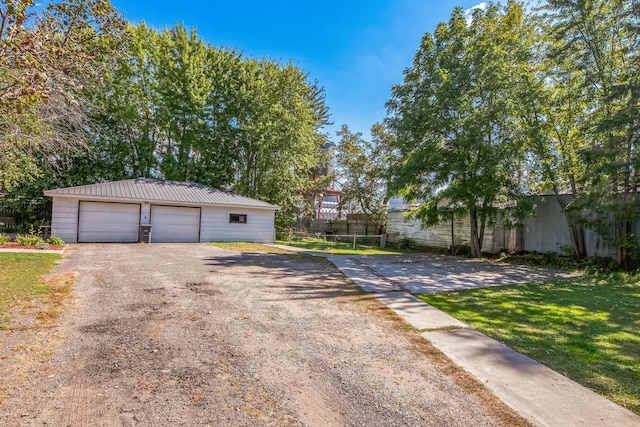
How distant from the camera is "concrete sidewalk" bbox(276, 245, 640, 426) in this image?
2502 mm

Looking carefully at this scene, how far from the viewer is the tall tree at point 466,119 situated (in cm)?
1257

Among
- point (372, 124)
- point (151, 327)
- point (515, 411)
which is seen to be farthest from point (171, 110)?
point (515, 411)

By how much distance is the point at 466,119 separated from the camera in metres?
12.9

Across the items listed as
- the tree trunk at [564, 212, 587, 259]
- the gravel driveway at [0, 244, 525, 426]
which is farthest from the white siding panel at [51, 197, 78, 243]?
the tree trunk at [564, 212, 587, 259]

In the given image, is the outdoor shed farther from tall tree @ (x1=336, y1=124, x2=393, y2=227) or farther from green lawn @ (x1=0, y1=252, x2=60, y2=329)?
tall tree @ (x1=336, y1=124, x2=393, y2=227)

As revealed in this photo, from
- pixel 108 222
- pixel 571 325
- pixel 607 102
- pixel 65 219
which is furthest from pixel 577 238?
pixel 65 219

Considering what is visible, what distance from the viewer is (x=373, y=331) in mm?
4305

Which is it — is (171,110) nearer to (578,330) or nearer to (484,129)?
(484,129)

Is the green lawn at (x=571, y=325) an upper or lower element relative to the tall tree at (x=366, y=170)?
lower

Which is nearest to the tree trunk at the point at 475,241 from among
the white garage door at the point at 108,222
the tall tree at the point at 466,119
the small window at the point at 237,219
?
the tall tree at the point at 466,119

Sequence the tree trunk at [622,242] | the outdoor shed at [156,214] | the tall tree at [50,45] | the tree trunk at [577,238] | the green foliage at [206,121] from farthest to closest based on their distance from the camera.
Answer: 1. the green foliage at [206,121]
2. the outdoor shed at [156,214]
3. the tree trunk at [577,238]
4. the tree trunk at [622,242]
5. the tall tree at [50,45]

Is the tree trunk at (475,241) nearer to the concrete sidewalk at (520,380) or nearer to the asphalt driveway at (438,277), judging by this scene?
the asphalt driveway at (438,277)

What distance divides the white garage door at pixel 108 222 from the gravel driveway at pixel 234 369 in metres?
10.5

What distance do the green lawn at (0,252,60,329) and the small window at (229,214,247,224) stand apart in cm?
848
